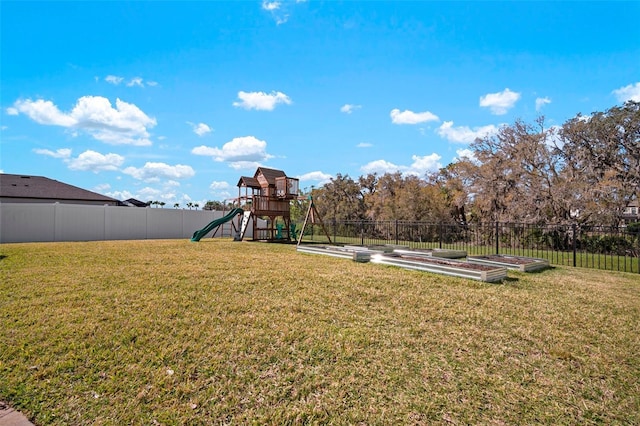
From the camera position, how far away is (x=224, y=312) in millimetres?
4180

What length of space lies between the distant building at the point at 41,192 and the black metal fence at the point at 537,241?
54.1 ft

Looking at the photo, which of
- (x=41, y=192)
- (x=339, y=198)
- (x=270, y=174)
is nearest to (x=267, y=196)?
(x=270, y=174)

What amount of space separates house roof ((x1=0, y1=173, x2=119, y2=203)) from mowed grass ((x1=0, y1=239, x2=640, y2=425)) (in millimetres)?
19096

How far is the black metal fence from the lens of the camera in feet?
34.1

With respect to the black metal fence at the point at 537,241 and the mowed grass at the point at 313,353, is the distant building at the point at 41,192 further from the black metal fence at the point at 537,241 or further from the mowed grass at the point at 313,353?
the mowed grass at the point at 313,353

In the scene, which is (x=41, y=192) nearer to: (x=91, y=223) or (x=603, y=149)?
(x=91, y=223)

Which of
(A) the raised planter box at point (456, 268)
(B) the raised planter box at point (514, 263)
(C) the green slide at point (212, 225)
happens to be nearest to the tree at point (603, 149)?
(B) the raised planter box at point (514, 263)

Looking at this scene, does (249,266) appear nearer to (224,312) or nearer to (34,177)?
(224,312)

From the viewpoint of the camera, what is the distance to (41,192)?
21.1 meters

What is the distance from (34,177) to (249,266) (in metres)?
23.9

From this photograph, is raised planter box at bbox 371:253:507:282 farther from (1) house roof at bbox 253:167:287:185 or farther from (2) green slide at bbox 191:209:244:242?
(2) green slide at bbox 191:209:244:242

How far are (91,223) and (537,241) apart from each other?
20121mm

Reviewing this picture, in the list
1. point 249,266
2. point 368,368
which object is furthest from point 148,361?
point 249,266

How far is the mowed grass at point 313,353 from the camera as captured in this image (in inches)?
97.3
